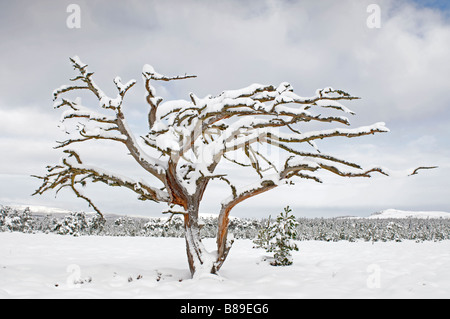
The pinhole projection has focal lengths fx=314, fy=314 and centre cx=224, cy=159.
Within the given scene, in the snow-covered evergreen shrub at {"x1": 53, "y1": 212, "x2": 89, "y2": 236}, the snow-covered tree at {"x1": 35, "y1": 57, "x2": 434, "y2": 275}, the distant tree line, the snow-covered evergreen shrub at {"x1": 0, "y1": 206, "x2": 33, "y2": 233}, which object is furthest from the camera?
the snow-covered evergreen shrub at {"x1": 0, "y1": 206, "x2": 33, "y2": 233}

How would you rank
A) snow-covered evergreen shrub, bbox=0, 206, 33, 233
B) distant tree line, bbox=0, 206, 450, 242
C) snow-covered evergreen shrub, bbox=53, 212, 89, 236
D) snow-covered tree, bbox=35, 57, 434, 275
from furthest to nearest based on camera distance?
snow-covered evergreen shrub, bbox=0, 206, 33, 233 < distant tree line, bbox=0, 206, 450, 242 < snow-covered evergreen shrub, bbox=53, 212, 89, 236 < snow-covered tree, bbox=35, 57, 434, 275

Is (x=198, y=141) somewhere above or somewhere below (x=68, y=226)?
above

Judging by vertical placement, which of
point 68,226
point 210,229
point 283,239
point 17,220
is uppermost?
point 283,239

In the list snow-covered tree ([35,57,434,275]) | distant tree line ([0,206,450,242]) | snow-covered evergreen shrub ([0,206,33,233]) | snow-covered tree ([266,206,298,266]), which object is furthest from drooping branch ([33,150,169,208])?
snow-covered evergreen shrub ([0,206,33,233])

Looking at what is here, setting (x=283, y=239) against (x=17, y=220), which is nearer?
(x=283, y=239)

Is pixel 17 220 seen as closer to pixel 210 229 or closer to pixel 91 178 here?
pixel 210 229

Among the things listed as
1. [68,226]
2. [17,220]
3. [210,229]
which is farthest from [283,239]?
[17,220]

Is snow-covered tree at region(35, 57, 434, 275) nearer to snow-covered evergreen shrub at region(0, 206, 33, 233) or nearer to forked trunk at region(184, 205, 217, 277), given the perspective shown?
forked trunk at region(184, 205, 217, 277)

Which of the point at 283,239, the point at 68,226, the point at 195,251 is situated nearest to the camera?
the point at 195,251

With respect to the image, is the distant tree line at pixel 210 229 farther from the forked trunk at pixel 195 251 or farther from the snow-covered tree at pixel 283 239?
the forked trunk at pixel 195 251

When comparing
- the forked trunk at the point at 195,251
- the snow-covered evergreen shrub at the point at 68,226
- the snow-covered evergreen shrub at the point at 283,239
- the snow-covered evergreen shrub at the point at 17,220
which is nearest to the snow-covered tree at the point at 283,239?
the snow-covered evergreen shrub at the point at 283,239

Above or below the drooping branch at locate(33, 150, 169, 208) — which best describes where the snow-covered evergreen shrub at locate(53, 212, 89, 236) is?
below
